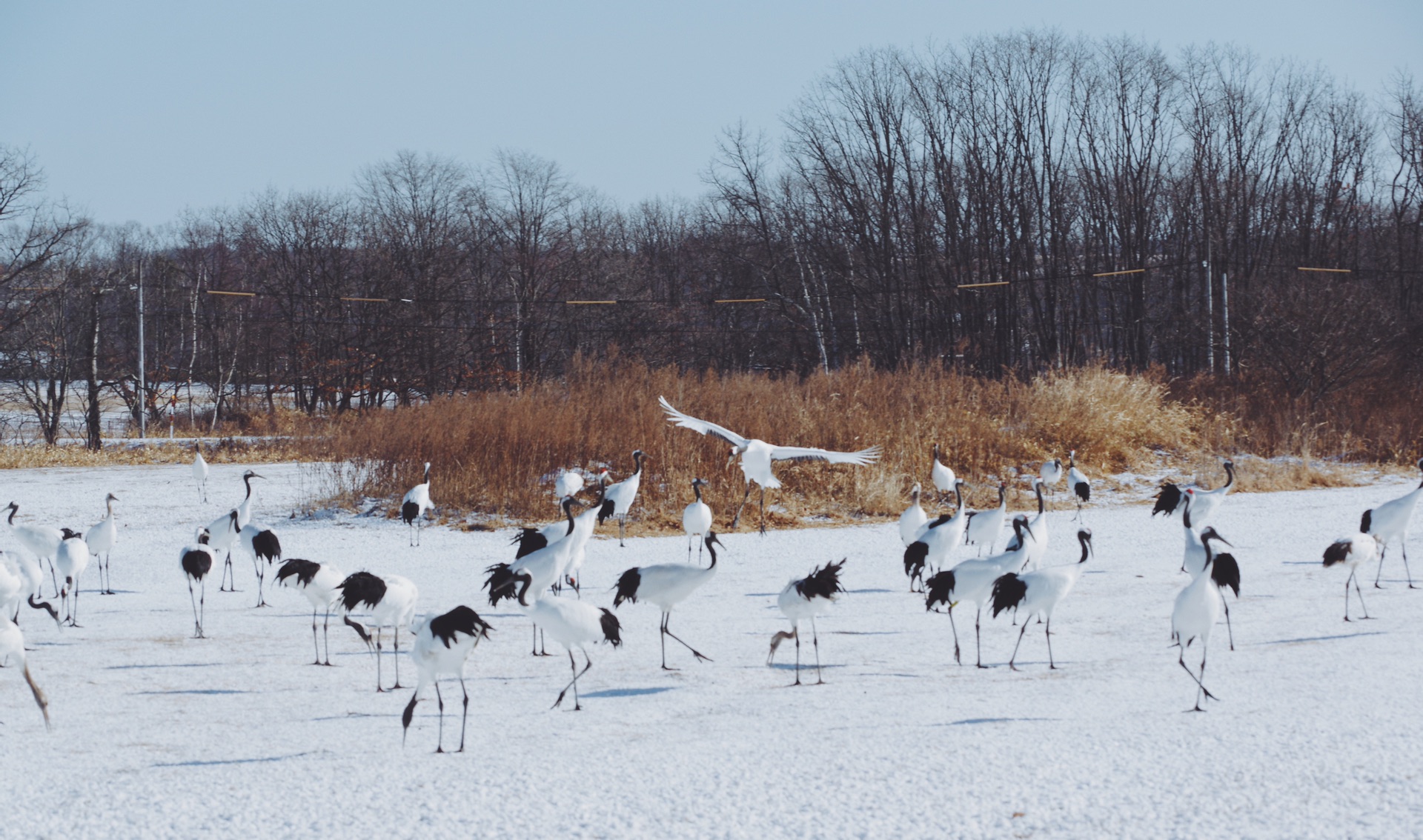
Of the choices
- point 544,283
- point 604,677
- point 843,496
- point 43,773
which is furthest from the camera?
point 544,283

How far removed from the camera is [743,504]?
15711 mm

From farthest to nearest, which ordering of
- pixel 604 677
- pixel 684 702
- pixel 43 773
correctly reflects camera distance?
pixel 604 677, pixel 684 702, pixel 43 773

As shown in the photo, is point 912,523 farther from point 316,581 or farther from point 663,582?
point 316,581

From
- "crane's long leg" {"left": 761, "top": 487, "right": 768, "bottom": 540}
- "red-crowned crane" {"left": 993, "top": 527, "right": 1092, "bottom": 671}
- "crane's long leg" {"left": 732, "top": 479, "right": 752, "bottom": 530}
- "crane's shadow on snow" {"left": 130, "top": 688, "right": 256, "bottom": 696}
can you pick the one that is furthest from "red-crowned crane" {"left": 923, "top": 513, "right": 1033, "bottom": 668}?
"crane's long leg" {"left": 732, "top": 479, "right": 752, "bottom": 530}

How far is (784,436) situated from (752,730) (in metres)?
13.5

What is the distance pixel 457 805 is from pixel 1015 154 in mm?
41169

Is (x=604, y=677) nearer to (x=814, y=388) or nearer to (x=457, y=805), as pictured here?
(x=457, y=805)

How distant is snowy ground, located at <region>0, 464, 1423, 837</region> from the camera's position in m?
4.52

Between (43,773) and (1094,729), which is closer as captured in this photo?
(43,773)

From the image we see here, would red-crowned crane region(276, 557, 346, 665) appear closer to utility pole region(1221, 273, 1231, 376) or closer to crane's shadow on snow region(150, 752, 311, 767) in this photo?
crane's shadow on snow region(150, 752, 311, 767)

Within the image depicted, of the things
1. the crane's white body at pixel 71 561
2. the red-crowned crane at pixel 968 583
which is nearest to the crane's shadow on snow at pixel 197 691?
the crane's white body at pixel 71 561

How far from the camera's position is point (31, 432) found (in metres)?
43.7

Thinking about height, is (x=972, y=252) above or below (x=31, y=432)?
above

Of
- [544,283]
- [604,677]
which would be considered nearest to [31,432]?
[544,283]
